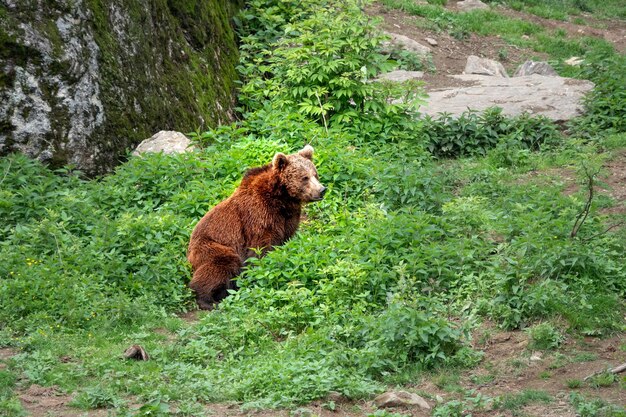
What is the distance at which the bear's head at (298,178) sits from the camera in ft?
29.9

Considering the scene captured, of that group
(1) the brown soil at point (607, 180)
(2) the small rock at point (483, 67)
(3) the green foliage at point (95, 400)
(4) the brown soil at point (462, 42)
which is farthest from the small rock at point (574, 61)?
(3) the green foliage at point (95, 400)

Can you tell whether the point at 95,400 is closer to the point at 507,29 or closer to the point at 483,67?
the point at 483,67

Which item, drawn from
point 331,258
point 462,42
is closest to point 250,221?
point 331,258

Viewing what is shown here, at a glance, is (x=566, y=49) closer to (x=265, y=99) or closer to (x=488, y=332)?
(x=265, y=99)

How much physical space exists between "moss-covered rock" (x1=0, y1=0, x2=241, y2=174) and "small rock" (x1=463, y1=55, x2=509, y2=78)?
5862 millimetres

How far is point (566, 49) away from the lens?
60.1 feet

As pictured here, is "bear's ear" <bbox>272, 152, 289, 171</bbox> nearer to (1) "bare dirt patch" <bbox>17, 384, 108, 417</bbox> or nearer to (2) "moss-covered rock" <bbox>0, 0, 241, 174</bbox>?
(2) "moss-covered rock" <bbox>0, 0, 241, 174</bbox>

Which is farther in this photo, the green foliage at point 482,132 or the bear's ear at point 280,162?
the green foliage at point 482,132

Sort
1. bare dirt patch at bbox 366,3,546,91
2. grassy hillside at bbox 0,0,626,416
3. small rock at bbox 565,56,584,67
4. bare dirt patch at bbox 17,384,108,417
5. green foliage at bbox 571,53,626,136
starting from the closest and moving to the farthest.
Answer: bare dirt patch at bbox 17,384,108,417, grassy hillside at bbox 0,0,626,416, green foliage at bbox 571,53,626,136, small rock at bbox 565,56,584,67, bare dirt patch at bbox 366,3,546,91

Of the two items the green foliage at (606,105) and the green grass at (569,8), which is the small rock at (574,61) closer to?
the green foliage at (606,105)

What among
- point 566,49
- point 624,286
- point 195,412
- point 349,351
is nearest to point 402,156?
point 624,286

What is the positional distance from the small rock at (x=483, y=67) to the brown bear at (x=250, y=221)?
758 centimetres

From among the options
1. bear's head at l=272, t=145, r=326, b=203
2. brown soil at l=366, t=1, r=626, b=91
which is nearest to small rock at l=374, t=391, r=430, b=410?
bear's head at l=272, t=145, r=326, b=203

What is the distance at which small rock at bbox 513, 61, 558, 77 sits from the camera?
15672 millimetres
